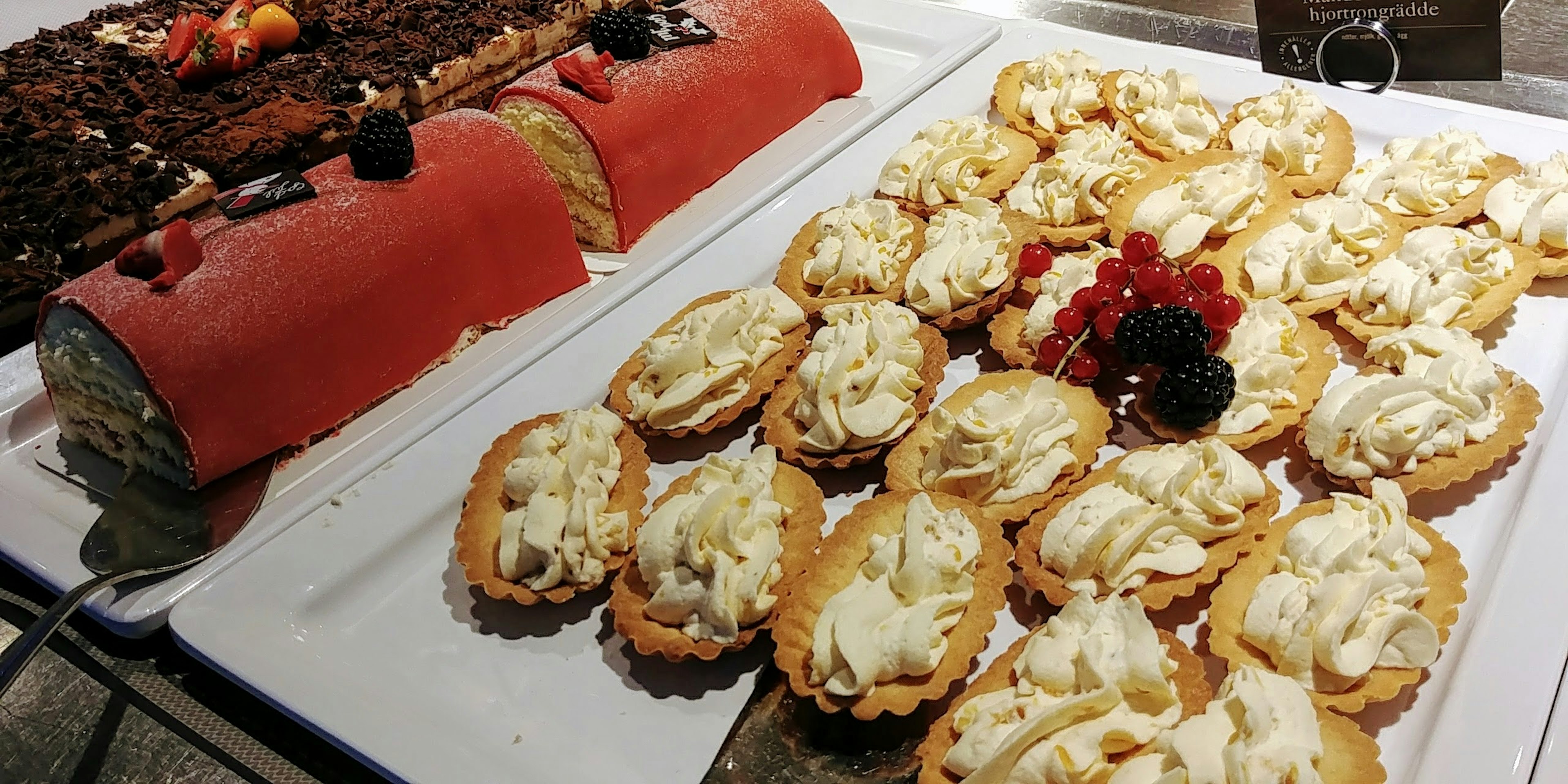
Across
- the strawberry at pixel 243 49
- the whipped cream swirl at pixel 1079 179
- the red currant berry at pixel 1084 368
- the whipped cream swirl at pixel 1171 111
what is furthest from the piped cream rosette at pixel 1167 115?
the strawberry at pixel 243 49

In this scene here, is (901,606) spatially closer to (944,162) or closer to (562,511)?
(562,511)

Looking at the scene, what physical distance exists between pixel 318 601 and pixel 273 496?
467 mm

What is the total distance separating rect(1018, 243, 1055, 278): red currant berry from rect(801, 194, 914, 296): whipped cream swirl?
0.97 ft

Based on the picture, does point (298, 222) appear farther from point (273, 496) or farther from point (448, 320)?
point (273, 496)

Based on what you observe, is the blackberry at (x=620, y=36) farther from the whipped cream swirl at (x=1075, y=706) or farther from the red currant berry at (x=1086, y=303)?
the whipped cream swirl at (x=1075, y=706)

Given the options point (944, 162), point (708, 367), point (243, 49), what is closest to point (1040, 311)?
point (944, 162)

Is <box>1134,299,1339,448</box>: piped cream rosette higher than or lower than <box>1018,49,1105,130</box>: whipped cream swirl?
lower

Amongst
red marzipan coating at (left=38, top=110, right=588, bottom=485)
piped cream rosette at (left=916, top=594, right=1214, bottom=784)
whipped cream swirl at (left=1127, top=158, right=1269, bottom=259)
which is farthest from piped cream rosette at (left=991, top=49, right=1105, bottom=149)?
piped cream rosette at (left=916, top=594, right=1214, bottom=784)

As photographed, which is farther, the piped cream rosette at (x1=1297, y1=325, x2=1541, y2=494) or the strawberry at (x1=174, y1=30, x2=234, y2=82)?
the strawberry at (x1=174, y1=30, x2=234, y2=82)

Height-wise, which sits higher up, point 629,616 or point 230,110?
point 230,110

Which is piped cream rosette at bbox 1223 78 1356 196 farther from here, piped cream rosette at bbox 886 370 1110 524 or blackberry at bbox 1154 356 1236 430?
piped cream rosette at bbox 886 370 1110 524

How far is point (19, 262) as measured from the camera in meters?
3.08

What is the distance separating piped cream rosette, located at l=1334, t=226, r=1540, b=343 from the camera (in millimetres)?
2396

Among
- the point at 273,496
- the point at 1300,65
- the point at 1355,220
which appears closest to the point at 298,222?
the point at 273,496
